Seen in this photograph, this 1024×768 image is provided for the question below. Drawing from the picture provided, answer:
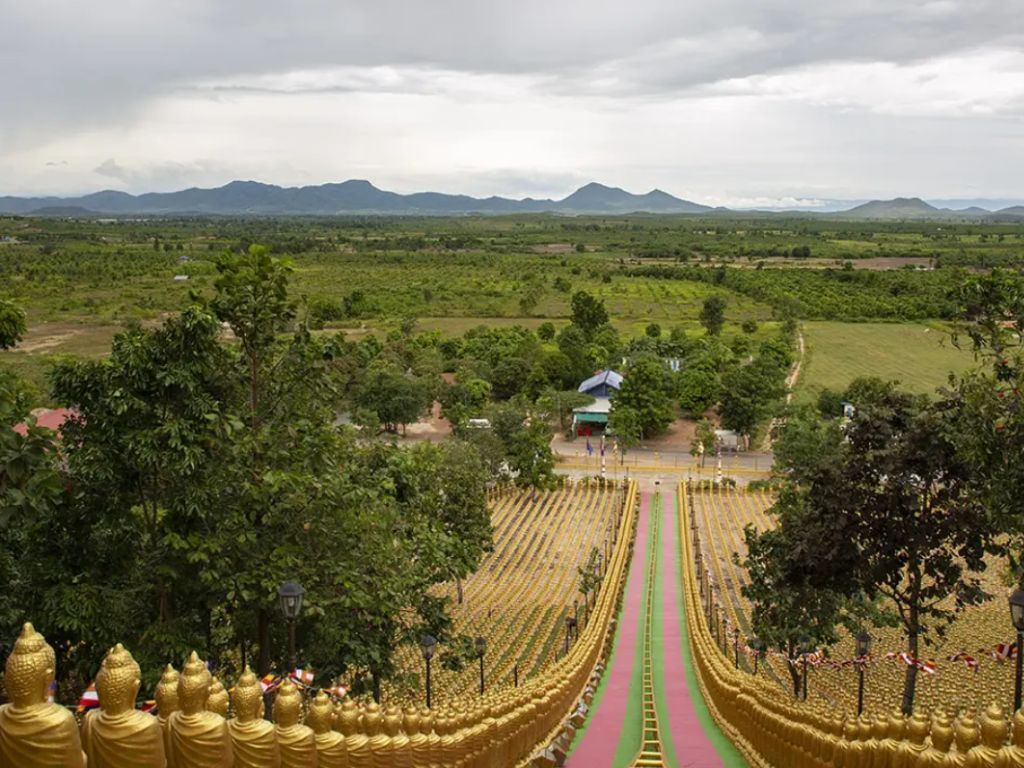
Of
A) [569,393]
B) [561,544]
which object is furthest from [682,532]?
[569,393]

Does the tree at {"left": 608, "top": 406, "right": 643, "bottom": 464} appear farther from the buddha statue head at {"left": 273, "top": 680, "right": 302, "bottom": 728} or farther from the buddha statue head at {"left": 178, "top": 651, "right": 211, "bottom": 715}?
the buddha statue head at {"left": 178, "top": 651, "right": 211, "bottom": 715}

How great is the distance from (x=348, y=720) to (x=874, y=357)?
64.4 m

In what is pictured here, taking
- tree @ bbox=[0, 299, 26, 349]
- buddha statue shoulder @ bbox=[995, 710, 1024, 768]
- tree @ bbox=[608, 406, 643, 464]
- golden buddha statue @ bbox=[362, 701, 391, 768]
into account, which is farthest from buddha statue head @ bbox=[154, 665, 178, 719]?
tree @ bbox=[608, 406, 643, 464]

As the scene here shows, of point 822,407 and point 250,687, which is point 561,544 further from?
point 250,687

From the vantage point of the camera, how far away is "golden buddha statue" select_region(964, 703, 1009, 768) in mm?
2781

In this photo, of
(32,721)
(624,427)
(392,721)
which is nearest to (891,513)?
(392,721)

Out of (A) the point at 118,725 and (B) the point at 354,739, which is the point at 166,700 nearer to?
(A) the point at 118,725

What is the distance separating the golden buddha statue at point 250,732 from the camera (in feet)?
7.97

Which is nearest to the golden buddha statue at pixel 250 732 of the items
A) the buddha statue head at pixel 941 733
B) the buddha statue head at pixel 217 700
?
the buddha statue head at pixel 217 700

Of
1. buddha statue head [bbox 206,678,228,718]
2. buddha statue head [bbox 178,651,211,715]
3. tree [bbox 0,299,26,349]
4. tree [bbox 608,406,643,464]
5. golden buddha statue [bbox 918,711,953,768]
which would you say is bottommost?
tree [bbox 608,406,643,464]

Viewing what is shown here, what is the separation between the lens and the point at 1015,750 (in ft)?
8.66

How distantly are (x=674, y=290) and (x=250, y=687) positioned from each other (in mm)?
93704

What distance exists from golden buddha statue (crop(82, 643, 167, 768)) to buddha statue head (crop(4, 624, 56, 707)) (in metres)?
0.12

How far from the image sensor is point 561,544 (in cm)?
2578
